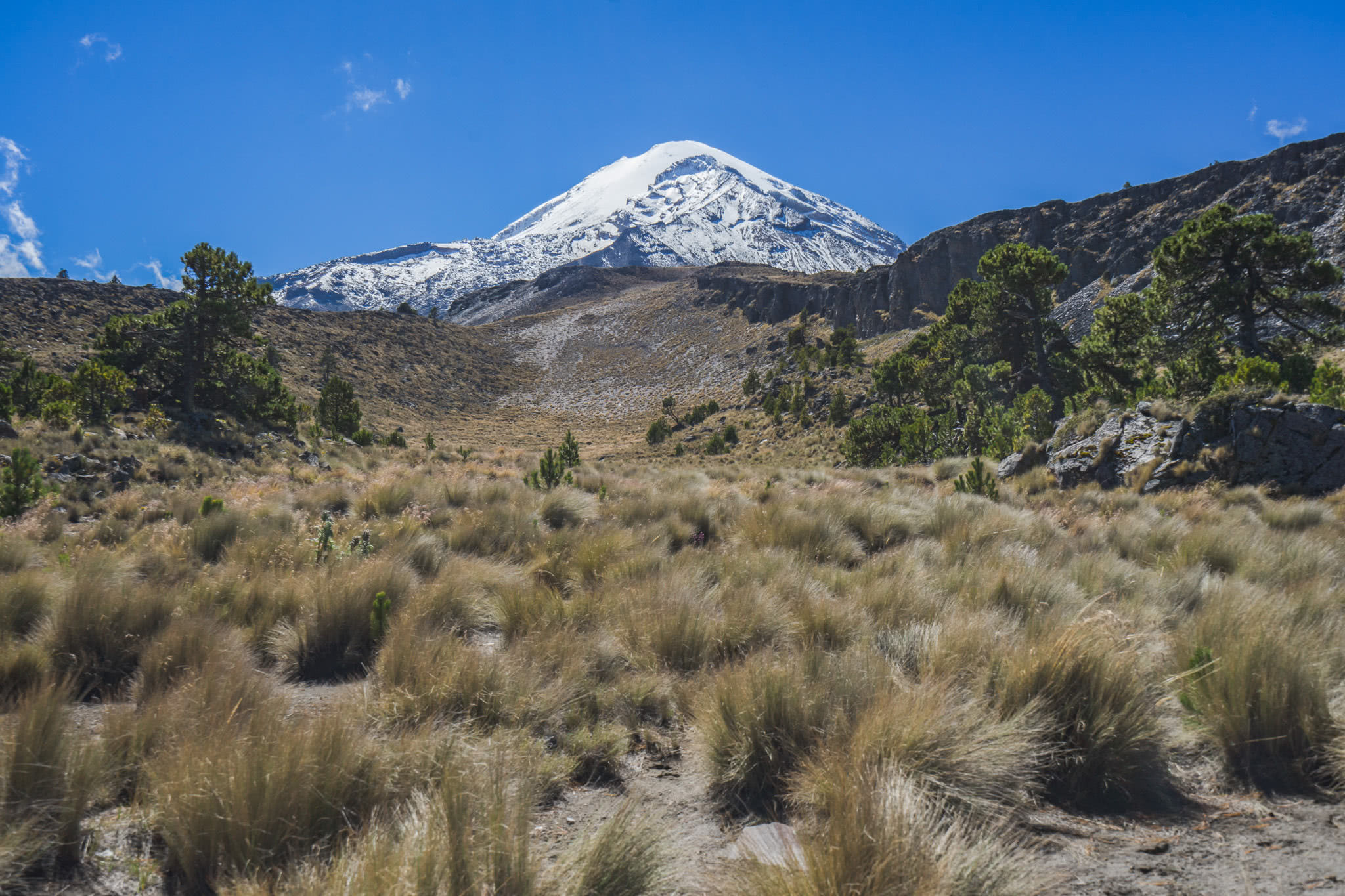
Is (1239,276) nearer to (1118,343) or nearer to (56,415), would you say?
(1118,343)

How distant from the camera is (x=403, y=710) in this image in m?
2.87

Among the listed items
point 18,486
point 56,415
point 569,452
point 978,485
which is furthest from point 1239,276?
point 56,415

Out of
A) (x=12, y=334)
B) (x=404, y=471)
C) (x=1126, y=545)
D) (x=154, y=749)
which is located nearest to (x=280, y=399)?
(x=404, y=471)

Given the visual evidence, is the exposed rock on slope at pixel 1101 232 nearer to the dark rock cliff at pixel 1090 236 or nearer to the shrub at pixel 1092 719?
the dark rock cliff at pixel 1090 236

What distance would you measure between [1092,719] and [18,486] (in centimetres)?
1254

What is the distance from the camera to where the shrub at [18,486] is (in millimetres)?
8203

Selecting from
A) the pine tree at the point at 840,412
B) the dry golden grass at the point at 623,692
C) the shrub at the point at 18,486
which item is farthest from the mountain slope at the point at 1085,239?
the shrub at the point at 18,486

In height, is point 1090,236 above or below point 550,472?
above

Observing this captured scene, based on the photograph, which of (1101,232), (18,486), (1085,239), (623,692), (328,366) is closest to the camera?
(623,692)

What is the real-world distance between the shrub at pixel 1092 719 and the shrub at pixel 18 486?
1210cm

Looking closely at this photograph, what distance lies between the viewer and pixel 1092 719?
268 centimetres

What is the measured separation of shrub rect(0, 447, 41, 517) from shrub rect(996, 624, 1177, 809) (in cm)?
1210

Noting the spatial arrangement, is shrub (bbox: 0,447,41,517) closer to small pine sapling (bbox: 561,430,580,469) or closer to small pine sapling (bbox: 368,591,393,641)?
small pine sapling (bbox: 368,591,393,641)

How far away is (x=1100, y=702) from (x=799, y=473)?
14.4m
